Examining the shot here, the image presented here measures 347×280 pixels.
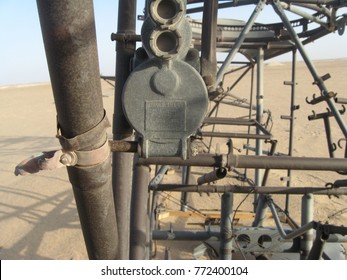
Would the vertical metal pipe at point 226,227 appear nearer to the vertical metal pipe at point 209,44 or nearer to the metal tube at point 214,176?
the metal tube at point 214,176

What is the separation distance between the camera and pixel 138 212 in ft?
4.68

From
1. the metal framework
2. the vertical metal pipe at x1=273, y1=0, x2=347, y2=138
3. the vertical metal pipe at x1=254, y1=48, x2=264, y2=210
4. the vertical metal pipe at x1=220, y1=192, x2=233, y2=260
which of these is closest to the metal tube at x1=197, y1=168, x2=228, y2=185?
the metal framework

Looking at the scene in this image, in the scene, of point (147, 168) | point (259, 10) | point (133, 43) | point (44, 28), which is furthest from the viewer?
point (259, 10)

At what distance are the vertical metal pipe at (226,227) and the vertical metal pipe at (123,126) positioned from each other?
0.56m

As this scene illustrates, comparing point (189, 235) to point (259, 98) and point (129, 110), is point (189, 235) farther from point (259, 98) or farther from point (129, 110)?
point (259, 98)

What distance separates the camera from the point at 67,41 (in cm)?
68

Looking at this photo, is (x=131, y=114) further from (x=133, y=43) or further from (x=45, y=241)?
(x=45, y=241)

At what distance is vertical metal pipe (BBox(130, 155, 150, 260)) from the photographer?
1.42 m

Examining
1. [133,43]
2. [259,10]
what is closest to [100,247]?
[133,43]

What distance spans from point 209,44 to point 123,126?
455mm

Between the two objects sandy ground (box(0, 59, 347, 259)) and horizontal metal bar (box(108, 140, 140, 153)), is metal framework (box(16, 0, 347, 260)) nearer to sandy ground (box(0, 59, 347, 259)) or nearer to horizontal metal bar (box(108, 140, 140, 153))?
horizontal metal bar (box(108, 140, 140, 153))

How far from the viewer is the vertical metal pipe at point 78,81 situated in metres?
0.67

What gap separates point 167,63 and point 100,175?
13.1 inches

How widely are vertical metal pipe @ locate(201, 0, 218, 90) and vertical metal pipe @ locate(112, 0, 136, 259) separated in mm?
278
